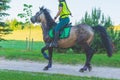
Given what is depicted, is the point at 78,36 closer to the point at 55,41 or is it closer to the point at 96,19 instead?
the point at 55,41

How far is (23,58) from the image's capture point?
2077 centimetres

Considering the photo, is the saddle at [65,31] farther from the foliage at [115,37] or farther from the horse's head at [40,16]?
the foliage at [115,37]

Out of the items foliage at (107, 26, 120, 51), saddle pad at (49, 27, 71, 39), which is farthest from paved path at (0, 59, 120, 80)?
foliage at (107, 26, 120, 51)

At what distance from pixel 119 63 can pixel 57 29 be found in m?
3.81

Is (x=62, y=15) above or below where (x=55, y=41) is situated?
above

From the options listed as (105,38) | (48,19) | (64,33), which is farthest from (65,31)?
(105,38)

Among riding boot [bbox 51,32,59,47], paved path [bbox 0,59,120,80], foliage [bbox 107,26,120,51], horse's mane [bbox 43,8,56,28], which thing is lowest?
paved path [bbox 0,59,120,80]

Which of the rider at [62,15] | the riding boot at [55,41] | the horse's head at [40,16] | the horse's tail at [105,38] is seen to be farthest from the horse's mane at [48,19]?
the horse's tail at [105,38]

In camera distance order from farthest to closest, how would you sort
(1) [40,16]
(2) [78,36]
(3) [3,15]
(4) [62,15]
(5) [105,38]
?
(3) [3,15]
(1) [40,16]
(5) [105,38]
(2) [78,36]
(4) [62,15]

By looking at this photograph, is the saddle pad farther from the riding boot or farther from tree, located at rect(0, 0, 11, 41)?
tree, located at rect(0, 0, 11, 41)

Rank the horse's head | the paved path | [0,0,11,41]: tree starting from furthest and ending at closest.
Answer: [0,0,11,41]: tree, the horse's head, the paved path

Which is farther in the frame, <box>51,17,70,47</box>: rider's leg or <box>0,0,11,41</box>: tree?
<box>0,0,11,41</box>: tree

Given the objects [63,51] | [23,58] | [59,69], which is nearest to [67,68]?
[59,69]

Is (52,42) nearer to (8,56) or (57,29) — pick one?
(57,29)
